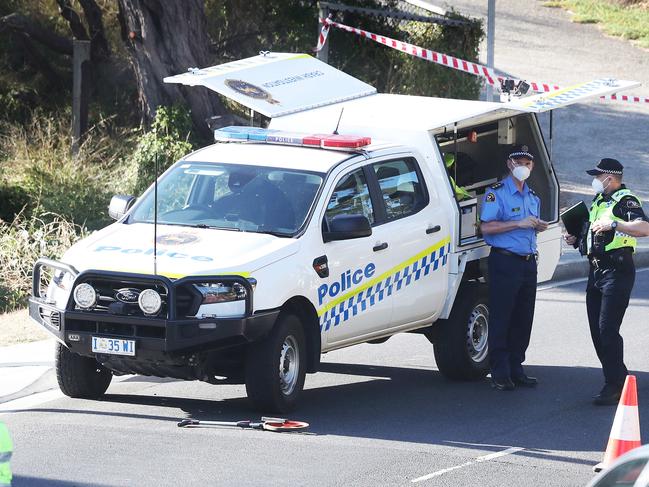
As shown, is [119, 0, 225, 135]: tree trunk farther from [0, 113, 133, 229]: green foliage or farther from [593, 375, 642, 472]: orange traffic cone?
[593, 375, 642, 472]: orange traffic cone

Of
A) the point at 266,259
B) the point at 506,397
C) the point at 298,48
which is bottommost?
the point at 506,397

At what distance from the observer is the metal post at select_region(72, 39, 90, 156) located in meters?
18.7

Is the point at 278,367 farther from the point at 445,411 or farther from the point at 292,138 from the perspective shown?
the point at 292,138

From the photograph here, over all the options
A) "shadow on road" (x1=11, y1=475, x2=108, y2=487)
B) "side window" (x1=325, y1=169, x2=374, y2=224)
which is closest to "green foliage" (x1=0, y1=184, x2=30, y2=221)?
"side window" (x1=325, y1=169, x2=374, y2=224)

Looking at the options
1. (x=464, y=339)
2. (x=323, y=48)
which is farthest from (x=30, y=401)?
(x=323, y=48)

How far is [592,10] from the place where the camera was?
30.7 meters

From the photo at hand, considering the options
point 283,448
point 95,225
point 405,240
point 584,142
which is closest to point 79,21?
point 95,225

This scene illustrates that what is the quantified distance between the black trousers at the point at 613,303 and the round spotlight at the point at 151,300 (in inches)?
132

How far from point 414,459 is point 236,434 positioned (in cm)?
121

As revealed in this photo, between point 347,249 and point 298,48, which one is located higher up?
point 298,48

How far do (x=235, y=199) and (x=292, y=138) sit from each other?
0.75m

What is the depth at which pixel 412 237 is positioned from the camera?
9711 millimetres

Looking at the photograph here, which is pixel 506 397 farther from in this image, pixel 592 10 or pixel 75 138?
pixel 592 10

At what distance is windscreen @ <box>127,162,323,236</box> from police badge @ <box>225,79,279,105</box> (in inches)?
36.6
